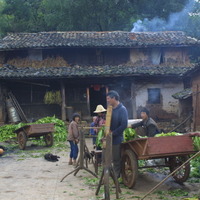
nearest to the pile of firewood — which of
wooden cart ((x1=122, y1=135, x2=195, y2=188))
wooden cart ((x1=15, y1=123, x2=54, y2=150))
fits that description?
wooden cart ((x1=15, y1=123, x2=54, y2=150))

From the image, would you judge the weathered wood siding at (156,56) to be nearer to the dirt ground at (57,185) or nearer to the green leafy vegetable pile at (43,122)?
the green leafy vegetable pile at (43,122)

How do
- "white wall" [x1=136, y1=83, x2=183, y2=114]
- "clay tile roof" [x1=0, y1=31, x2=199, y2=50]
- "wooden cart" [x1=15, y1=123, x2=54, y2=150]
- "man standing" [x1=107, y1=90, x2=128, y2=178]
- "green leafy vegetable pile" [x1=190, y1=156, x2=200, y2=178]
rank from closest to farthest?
"man standing" [x1=107, y1=90, x2=128, y2=178] < "green leafy vegetable pile" [x1=190, y1=156, x2=200, y2=178] < "wooden cart" [x1=15, y1=123, x2=54, y2=150] < "clay tile roof" [x1=0, y1=31, x2=199, y2=50] < "white wall" [x1=136, y1=83, x2=183, y2=114]

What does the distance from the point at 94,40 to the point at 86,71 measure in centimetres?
330

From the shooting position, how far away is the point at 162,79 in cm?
2123

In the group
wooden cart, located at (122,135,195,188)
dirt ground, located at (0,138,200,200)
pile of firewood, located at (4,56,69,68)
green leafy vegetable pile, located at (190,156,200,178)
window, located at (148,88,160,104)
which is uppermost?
pile of firewood, located at (4,56,69,68)

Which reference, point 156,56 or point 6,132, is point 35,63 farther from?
point 156,56

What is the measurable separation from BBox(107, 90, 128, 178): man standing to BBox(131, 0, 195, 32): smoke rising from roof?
26.6 meters

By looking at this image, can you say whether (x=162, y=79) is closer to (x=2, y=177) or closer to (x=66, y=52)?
(x=66, y=52)

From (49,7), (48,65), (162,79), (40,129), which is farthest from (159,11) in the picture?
(40,129)

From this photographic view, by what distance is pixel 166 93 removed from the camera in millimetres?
21203

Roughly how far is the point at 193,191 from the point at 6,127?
1367 centimetres

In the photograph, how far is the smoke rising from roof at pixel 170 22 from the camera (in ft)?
107

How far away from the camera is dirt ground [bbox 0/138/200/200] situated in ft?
20.8

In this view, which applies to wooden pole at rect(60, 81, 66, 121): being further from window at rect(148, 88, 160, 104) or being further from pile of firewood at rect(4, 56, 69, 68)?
window at rect(148, 88, 160, 104)
